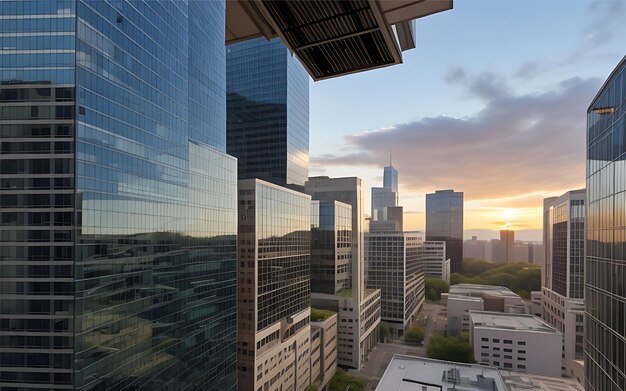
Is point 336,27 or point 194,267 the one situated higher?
point 336,27

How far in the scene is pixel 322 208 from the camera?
5566 centimetres

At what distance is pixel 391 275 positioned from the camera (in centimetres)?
7262

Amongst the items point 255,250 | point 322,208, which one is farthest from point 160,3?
point 322,208

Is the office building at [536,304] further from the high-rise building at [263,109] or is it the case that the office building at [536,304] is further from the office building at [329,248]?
the high-rise building at [263,109]

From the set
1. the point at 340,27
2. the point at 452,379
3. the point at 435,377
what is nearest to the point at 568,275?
the point at 452,379

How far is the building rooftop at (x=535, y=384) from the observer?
36.5 metres

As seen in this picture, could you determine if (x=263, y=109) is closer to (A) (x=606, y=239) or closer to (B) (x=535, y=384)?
(B) (x=535, y=384)

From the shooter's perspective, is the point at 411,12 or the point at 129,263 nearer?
the point at 411,12

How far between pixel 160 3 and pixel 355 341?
50.4 m

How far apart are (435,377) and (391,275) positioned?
39.4 m

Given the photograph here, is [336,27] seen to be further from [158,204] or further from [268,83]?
[268,83]

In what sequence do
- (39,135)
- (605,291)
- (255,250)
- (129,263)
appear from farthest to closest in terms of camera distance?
(255,250) < (129,263) < (39,135) < (605,291)

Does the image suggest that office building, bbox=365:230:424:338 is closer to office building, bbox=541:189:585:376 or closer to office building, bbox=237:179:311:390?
office building, bbox=541:189:585:376

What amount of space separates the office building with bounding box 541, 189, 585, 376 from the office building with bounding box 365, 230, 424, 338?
25041 mm
